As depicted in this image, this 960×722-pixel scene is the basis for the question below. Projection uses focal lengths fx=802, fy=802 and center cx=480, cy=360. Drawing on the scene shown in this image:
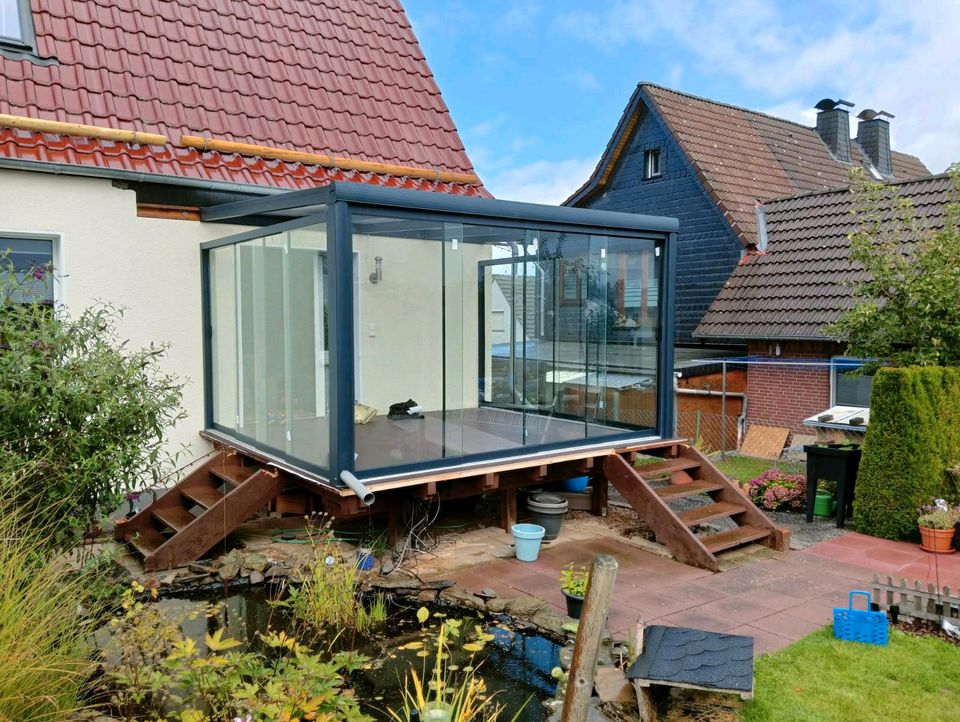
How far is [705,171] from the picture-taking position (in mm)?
15453

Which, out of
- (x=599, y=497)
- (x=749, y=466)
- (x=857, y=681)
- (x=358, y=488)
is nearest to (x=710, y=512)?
(x=599, y=497)

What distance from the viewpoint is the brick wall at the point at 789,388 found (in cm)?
1217

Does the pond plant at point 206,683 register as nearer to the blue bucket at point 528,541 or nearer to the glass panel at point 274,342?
the glass panel at point 274,342

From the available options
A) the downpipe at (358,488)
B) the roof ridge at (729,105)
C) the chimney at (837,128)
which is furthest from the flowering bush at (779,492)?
the chimney at (837,128)

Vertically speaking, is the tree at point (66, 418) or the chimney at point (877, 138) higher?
the chimney at point (877, 138)

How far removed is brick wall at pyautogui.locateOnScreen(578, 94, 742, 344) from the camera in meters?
15.1

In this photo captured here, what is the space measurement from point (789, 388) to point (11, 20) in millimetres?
11211

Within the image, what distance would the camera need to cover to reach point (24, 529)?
4.39 metres

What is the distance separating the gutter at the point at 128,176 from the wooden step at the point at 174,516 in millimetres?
3045

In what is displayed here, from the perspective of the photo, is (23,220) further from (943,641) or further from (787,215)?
(787,215)

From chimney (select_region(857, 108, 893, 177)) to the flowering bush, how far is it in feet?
50.7

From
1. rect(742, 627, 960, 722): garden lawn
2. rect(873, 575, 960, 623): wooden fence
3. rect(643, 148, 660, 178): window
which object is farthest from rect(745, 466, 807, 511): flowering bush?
rect(643, 148, 660, 178): window

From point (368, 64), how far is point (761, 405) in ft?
26.0

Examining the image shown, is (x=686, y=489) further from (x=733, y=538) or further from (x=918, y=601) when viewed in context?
(x=918, y=601)
